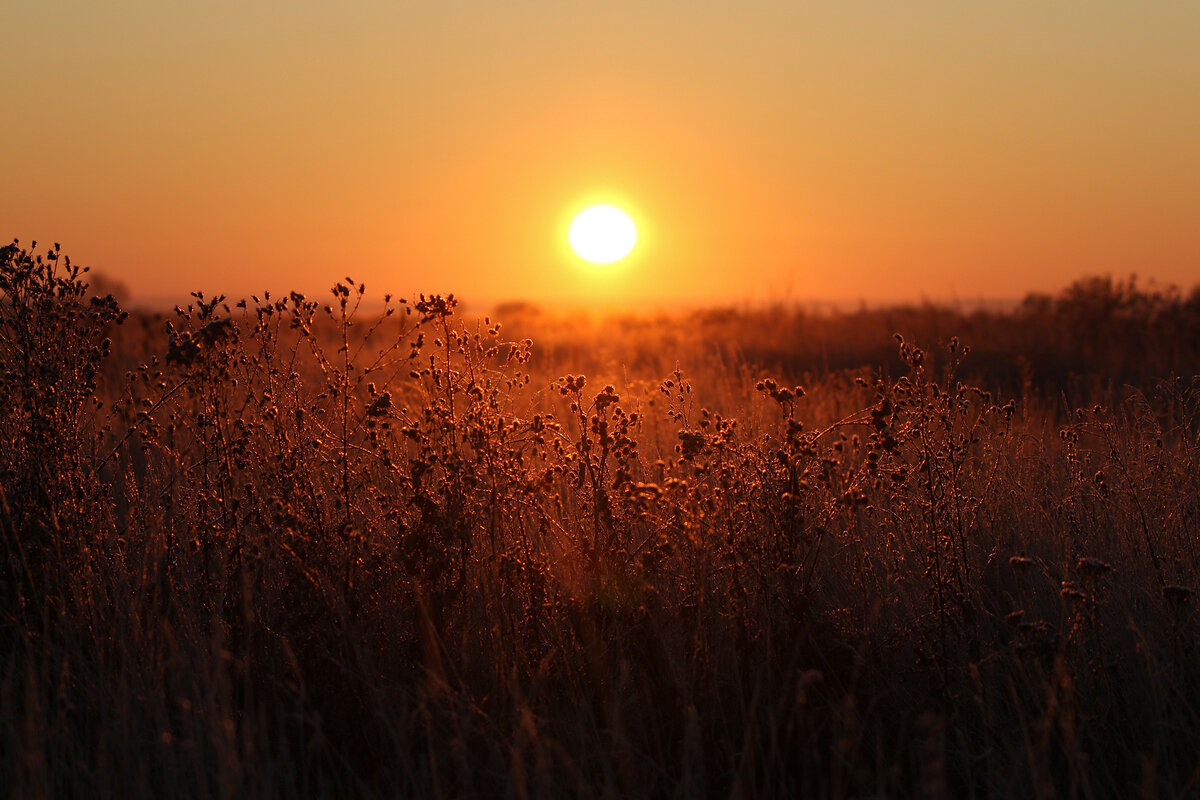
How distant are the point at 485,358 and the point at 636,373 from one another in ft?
22.1

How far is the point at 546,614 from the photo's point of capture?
10.2 feet

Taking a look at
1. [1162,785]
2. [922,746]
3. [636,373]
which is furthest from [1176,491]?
[636,373]

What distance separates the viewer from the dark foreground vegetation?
2506 mm

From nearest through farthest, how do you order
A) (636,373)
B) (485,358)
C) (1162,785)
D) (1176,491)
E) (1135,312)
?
1. (1162,785)
2. (485,358)
3. (1176,491)
4. (636,373)
5. (1135,312)

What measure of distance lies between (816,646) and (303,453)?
5.83ft

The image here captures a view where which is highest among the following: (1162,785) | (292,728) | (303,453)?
(303,453)

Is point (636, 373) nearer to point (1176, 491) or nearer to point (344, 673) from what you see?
point (1176, 491)

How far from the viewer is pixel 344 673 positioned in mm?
2850

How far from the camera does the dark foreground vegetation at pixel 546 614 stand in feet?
8.22

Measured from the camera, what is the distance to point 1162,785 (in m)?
2.49

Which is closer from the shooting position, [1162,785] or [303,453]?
[1162,785]

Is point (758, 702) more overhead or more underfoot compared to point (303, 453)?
more underfoot

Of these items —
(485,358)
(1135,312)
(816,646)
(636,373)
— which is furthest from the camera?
(1135,312)

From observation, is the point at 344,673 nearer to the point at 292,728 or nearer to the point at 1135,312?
the point at 292,728
